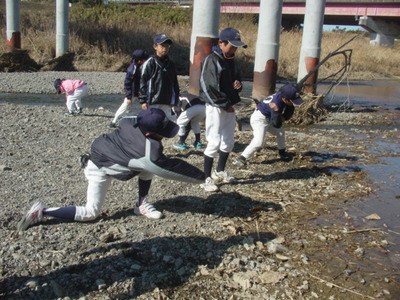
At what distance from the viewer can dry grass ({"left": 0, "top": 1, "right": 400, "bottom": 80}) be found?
947 inches

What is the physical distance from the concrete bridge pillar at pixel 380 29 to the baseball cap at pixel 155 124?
1999 inches

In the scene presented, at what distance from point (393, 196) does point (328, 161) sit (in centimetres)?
173

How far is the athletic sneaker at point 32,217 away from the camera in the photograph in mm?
4445

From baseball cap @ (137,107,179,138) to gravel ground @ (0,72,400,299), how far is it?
106 cm

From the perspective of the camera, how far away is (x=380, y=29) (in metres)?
51.1

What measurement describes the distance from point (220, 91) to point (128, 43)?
21765 mm

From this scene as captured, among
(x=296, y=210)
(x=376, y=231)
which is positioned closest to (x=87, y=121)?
(x=296, y=210)

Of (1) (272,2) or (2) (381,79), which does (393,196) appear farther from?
(2) (381,79)

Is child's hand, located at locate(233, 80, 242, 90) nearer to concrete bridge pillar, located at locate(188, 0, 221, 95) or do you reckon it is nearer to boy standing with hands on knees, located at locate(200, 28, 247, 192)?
boy standing with hands on knees, located at locate(200, 28, 247, 192)

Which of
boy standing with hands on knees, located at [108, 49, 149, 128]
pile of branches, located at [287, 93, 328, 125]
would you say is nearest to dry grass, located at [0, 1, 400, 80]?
pile of branches, located at [287, 93, 328, 125]

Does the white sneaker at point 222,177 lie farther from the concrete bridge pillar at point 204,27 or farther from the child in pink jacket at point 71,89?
the child in pink jacket at point 71,89

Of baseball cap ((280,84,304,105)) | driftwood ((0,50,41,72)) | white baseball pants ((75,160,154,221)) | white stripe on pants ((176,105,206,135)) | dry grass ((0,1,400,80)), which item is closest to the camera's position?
white baseball pants ((75,160,154,221))

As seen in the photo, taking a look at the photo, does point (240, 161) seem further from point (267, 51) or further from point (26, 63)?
point (26, 63)

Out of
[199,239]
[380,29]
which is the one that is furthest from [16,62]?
[380,29]
